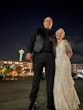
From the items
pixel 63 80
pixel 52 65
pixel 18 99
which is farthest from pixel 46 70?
pixel 18 99

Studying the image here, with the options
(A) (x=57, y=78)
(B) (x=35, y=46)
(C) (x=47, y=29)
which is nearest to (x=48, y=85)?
(A) (x=57, y=78)

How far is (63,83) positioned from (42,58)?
709 millimetres

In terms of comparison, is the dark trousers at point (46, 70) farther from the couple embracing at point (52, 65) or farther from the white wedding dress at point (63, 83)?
the white wedding dress at point (63, 83)

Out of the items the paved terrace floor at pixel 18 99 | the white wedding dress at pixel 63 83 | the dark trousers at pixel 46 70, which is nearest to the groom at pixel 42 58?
the dark trousers at pixel 46 70

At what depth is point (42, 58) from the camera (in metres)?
4.91

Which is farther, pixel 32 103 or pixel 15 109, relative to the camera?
pixel 15 109

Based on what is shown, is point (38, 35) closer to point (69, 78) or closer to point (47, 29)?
point (47, 29)

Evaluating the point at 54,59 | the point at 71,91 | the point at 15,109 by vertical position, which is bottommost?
the point at 15,109

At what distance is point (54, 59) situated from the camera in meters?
5.05

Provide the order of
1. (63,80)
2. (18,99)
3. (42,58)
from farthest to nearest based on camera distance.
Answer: (18,99) < (63,80) < (42,58)

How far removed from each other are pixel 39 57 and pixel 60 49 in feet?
1.85

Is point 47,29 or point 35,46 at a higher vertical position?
point 47,29

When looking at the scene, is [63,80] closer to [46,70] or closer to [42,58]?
[46,70]

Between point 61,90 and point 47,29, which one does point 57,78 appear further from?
point 47,29
